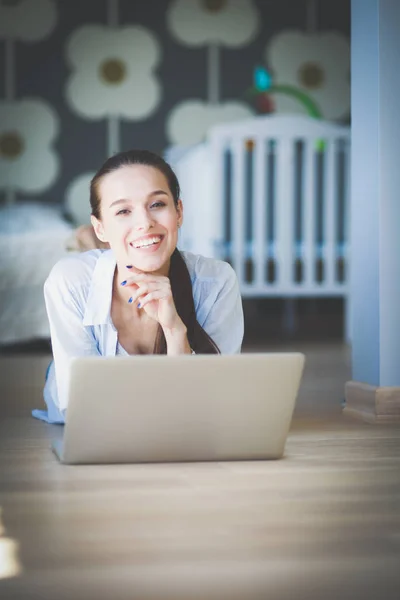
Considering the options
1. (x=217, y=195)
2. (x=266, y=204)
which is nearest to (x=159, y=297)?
(x=217, y=195)

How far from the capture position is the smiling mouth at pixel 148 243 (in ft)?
5.48

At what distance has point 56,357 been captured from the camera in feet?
5.64

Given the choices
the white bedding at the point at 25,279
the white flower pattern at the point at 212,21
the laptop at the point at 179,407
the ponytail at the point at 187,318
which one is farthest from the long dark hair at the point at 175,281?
the white flower pattern at the point at 212,21

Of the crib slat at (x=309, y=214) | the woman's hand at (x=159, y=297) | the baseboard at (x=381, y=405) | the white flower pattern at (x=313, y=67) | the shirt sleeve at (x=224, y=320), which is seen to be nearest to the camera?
the woman's hand at (x=159, y=297)

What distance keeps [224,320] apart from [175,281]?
4.6 inches

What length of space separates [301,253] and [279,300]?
100cm

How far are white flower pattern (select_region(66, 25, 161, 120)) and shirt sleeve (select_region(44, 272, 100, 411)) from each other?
3.12m

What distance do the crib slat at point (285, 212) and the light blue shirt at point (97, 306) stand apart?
7.13ft

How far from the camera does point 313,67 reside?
4852 mm

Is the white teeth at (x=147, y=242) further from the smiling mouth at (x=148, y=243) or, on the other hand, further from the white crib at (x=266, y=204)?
the white crib at (x=266, y=204)

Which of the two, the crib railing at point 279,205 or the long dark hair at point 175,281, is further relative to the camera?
the crib railing at point 279,205

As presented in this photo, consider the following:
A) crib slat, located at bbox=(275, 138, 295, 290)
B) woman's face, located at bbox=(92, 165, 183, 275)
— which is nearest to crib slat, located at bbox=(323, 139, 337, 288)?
crib slat, located at bbox=(275, 138, 295, 290)

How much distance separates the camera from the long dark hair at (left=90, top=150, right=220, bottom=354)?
1.72m

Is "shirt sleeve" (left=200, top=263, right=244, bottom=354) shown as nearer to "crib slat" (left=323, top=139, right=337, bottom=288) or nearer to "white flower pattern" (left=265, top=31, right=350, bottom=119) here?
"crib slat" (left=323, top=139, right=337, bottom=288)
